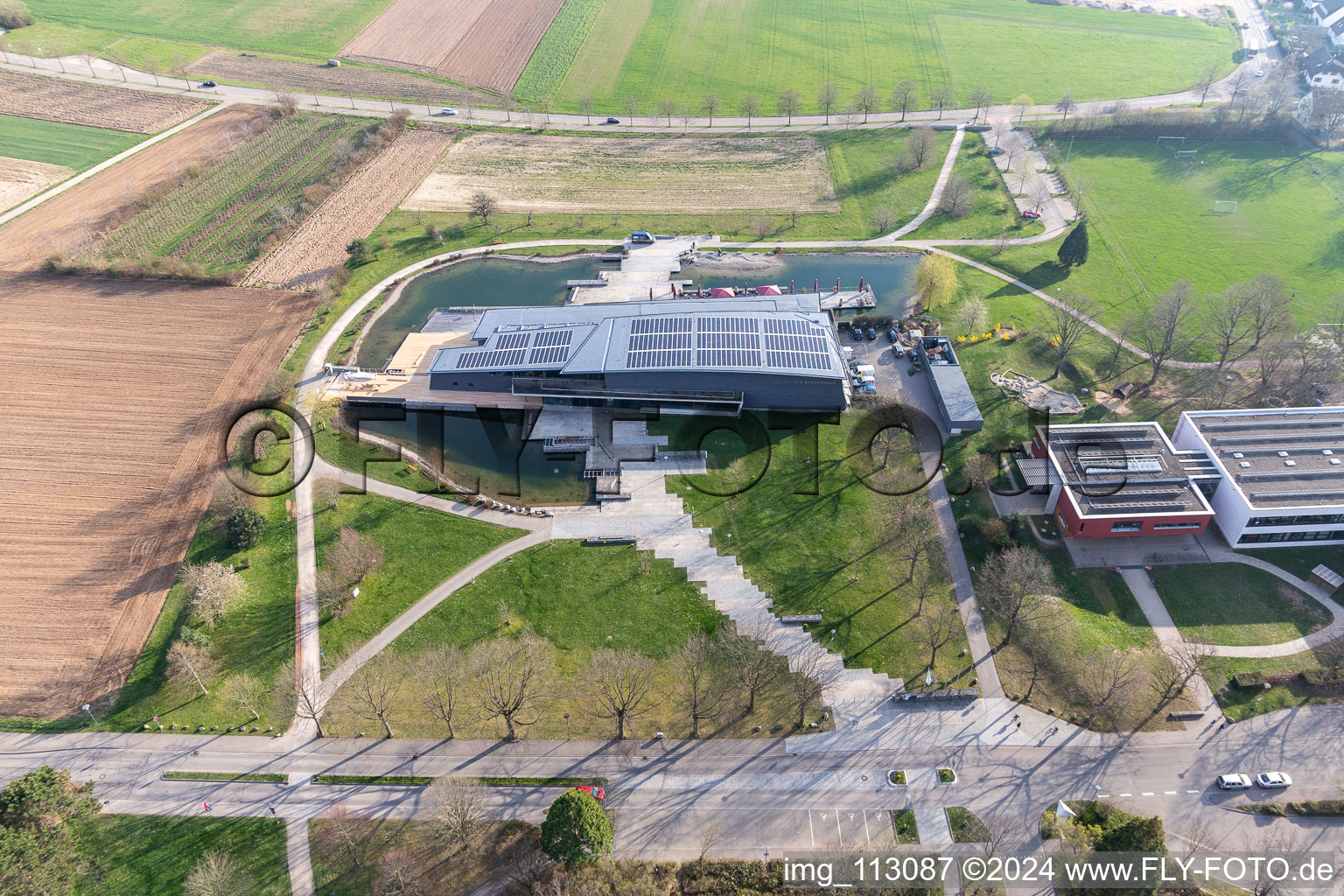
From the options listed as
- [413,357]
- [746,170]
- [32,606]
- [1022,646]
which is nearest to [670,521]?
[1022,646]

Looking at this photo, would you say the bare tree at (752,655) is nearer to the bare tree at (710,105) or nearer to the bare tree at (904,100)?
the bare tree at (710,105)

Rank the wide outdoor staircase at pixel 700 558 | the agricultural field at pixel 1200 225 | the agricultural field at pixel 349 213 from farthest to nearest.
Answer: the agricultural field at pixel 349 213 → the agricultural field at pixel 1200 225 → the wide outdoor staircase at pixel 700 558

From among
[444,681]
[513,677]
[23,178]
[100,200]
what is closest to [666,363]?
[513,677]

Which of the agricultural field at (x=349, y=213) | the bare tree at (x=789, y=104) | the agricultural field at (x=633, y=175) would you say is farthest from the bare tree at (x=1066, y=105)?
the agricultural field at (x=349, y=213)

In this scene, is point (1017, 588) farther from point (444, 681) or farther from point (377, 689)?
point (377, 689)

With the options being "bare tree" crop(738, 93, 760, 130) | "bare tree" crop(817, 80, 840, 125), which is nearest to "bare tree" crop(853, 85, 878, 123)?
"bare tree" crop(817, 80, 840, 125)

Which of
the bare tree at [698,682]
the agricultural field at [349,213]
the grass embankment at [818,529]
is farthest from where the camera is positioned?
the agricultural field at [349,213]
